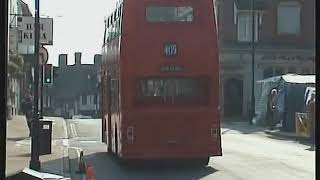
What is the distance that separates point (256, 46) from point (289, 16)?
11.5 feet

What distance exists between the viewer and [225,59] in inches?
2276

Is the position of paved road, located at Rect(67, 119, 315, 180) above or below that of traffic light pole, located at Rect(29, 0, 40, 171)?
below

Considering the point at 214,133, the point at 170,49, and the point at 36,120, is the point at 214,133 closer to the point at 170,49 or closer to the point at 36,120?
the point at 170,49

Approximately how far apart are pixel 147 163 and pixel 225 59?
3926 centimetres

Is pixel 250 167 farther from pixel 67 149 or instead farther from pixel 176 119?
pixel 67 149

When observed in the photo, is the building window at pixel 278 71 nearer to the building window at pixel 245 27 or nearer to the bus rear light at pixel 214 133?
the building window at pixel 245 27

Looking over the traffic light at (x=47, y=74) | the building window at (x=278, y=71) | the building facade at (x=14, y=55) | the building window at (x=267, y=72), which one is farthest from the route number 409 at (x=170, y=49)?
the building window at (x=278, y=71)

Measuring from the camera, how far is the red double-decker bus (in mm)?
16875

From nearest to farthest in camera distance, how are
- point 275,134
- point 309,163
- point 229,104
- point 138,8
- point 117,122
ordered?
point 138,8 < point 117,122 < point 309,163 < point 275,134 < point 229,104

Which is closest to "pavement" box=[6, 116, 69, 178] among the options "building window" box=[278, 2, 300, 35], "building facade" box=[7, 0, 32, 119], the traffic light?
"building facade" box=[7, 0, 32, 119]

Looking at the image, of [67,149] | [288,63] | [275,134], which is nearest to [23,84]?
[288,63]

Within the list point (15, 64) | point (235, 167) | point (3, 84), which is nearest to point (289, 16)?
point (15, 64)

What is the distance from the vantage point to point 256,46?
188 feet

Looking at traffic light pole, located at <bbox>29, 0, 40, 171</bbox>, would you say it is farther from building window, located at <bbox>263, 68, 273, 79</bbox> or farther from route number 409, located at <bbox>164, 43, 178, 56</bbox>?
building window, located at <bbox>263, 68, 273, 79</bbox>
